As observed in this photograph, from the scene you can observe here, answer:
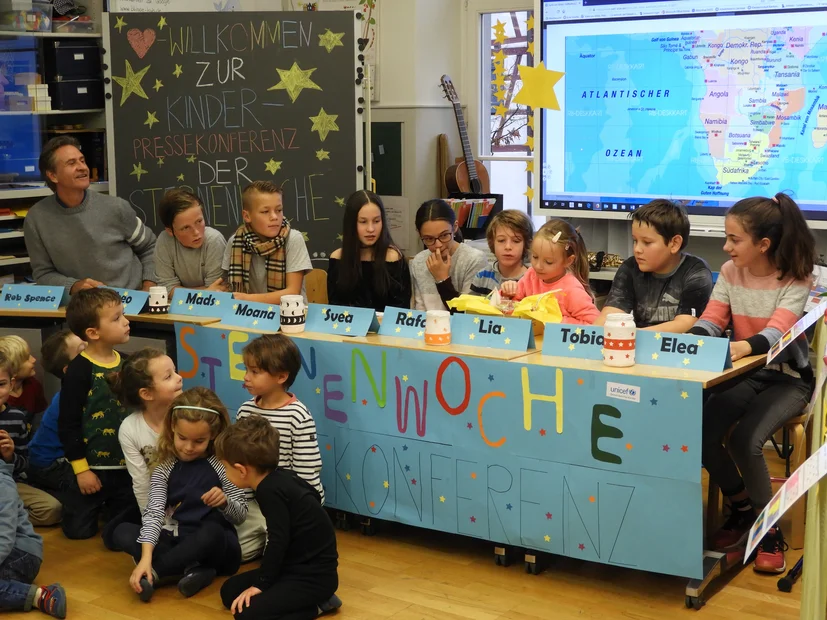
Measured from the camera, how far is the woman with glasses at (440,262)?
3.53 m

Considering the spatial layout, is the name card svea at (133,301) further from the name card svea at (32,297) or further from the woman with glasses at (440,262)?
the woman with glasses at (440,262)

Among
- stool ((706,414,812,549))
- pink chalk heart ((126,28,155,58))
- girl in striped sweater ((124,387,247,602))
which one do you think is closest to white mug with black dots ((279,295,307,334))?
girl in striped sweater ((124,387,247,602))

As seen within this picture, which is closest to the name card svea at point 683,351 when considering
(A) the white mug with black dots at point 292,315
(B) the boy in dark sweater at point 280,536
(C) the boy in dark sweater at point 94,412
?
(B) the boy in dark sweater at point 280,536

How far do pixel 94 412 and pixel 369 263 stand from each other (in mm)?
1082

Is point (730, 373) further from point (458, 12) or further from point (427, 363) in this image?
point (458, 12)

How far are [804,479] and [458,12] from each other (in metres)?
4.79

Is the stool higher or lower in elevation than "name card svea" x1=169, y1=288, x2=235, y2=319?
lower

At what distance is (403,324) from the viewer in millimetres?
3010

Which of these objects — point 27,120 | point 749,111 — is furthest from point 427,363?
point 27,120

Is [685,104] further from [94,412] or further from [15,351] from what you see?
[15,351]

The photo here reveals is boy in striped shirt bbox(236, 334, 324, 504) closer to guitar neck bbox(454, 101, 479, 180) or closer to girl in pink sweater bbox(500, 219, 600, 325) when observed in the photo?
girl in pink sweater bbox(500, 219, 600, 325)

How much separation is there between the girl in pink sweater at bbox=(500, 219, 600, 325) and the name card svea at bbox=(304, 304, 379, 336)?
0.44 metres

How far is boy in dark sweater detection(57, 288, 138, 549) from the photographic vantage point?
311 centimetres

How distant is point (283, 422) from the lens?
2828mm
